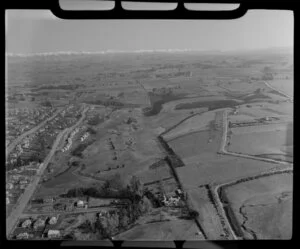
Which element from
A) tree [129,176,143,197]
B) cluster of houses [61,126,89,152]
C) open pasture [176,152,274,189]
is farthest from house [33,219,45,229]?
open pasture [176,152,274,189]

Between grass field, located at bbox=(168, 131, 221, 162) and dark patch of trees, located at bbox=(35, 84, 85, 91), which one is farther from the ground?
dark patch of trees, located at bbox=(35, 84, 85, 91)

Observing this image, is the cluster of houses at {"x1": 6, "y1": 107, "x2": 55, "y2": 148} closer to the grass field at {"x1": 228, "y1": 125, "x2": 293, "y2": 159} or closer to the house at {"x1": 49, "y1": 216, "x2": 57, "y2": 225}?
the house at {"x1": 49, "y1": 216, "x2": 57, "y2": 225}

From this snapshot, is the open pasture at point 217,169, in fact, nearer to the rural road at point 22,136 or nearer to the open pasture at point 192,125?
the open pasture at point 192,125

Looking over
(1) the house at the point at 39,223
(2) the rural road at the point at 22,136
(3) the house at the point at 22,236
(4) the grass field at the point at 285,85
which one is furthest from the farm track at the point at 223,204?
(3) the house at the point at 22,236

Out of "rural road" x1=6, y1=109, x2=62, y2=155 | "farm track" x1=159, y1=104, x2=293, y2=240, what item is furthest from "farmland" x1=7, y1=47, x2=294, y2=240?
"rural road" x1=6, y1=109, x2=62, y2=155

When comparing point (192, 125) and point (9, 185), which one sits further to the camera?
point (192, 125)

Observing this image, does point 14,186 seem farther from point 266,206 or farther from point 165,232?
point 266,206

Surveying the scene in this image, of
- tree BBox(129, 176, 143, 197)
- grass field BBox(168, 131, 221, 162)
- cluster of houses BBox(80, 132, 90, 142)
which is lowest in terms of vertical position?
tree BBox(129, 176, 143, 197)

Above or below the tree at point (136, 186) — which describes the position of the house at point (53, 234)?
below

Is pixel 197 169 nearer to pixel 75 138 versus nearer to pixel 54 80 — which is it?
pixel 75 138

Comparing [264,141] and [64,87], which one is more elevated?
[64,87]

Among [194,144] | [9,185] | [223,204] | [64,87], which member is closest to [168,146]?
[194,144]

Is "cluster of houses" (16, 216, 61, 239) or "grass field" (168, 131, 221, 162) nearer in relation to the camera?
"cluster of houses" (16, 216, 61, 239)
